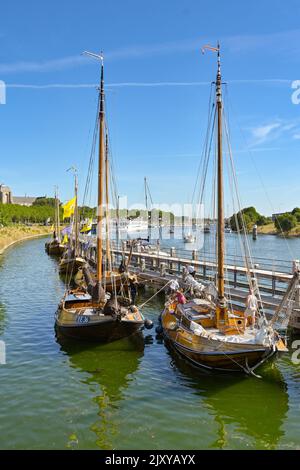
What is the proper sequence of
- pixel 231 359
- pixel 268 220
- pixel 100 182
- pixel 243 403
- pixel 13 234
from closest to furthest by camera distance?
pixel 243 403
pixel 231 359
pixel 100 182
pixel 13 234
pixel 268 220

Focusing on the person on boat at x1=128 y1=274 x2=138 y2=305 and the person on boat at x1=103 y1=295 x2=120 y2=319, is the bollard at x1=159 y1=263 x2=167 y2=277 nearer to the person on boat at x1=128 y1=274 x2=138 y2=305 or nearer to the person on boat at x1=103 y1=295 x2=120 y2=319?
the person on boat at x1=128 y1=274 x2=138 y2=305

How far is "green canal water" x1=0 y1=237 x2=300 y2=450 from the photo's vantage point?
1113 cm

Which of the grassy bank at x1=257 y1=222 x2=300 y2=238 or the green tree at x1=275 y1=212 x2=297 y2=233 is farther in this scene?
the grassy bank at x1=257 y1=222 x2=300 y2=238

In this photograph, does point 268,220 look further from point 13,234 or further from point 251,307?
point 251,307

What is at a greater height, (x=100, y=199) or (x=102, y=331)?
(x=100, y=199)

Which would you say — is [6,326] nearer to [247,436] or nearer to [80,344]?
[80,344]

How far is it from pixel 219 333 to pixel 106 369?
4.49m

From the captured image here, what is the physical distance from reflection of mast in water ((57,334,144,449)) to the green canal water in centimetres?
3

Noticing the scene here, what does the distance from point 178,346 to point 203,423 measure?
4.92 m

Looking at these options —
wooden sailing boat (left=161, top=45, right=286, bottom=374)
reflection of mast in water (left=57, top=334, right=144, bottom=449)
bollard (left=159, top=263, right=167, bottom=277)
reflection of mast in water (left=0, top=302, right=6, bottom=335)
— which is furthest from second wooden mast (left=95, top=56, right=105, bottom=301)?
bollard (left=159, top=263, right=167, bottom=277)

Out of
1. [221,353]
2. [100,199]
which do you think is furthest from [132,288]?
[221,353]

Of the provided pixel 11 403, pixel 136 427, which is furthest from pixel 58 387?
pixel 136 427

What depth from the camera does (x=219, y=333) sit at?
52.5 feet

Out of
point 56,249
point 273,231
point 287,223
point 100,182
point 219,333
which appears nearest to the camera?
point 219,333
